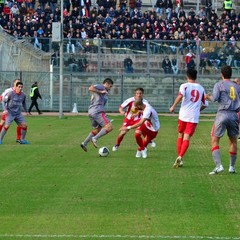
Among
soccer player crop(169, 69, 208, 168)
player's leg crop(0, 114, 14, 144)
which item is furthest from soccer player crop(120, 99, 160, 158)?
player's leg crop(0, 114, 14, 144)

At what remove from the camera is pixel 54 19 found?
5616cm

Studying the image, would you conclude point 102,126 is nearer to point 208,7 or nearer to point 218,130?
point 218,130

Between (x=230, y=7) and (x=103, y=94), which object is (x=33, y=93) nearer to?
(x=230, y=7)

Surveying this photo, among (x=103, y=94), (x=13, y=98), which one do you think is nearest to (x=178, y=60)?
(x=13, y=98)

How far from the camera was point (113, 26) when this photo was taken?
5572 cm

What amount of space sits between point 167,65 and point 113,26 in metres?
5.79

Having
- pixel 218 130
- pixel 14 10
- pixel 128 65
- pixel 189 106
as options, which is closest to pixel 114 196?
pixel 218 130

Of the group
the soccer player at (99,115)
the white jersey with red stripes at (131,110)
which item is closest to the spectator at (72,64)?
the soccer player at (99,115)

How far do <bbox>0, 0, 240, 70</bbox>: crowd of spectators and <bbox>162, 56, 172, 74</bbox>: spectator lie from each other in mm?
466

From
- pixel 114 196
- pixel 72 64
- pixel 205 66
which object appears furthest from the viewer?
pixel 72 64

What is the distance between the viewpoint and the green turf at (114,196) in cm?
1092

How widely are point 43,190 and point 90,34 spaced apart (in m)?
41.0

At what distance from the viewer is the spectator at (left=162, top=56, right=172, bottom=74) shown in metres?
51.6

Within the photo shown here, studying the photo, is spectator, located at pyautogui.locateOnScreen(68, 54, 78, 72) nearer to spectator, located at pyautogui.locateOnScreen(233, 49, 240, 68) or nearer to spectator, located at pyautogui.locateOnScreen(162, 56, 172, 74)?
spectator, located at pyautogui.locateOnScreen(162, 56, 172, 74)
